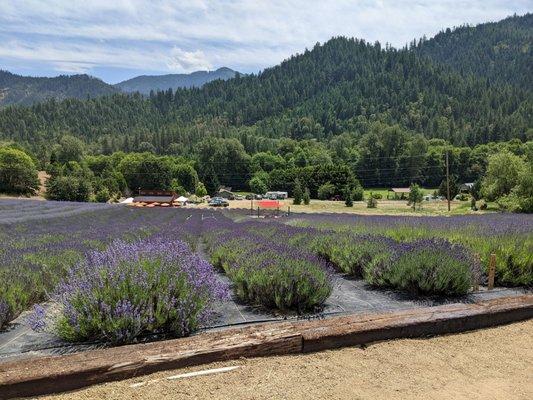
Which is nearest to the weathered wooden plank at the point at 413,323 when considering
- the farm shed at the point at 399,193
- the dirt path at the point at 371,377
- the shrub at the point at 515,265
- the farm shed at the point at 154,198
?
the dirt path at the point at 371,377

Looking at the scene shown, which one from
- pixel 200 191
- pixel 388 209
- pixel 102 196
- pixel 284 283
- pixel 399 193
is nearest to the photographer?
pixel 284 283

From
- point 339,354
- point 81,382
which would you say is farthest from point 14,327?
point 339,354

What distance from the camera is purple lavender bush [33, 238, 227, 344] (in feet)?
13.6

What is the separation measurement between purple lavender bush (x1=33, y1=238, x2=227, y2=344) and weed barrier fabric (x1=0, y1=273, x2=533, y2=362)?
7.6 inches

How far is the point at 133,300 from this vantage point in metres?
4.23

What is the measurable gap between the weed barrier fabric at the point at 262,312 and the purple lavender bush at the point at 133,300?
193 millimetres

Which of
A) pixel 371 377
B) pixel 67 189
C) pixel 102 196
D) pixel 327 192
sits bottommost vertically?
pixel 102 196

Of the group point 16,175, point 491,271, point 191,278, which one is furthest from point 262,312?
point 16,175

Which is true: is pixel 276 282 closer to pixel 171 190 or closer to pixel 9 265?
pixel 9 265

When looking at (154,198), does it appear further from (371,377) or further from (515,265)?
(371,377)

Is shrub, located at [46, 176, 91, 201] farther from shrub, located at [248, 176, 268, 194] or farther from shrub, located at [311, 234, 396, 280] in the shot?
shrub, located at [311, 234, 396, 280]

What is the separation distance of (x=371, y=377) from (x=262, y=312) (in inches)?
72.0

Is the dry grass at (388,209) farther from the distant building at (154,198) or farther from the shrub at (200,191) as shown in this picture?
the shrub at (200,191)

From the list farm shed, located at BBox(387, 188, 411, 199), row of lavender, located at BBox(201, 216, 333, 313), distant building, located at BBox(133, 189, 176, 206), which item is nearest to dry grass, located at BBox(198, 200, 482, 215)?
distant building, located at BBox(133, 189, 176, 206)
